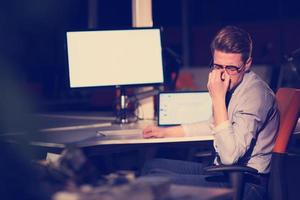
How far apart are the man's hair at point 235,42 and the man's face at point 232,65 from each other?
0.06 ft

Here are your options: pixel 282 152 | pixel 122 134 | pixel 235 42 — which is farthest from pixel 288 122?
pixel 122 134

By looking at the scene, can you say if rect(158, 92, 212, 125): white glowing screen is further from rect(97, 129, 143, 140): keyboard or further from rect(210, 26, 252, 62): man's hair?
rect(210, 26, 252, 62): man's hair

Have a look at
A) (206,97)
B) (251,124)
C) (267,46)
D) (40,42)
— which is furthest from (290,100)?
(267,46)

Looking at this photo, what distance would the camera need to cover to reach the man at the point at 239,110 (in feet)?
7.41

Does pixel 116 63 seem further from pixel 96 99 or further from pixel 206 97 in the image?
pixel 96 99

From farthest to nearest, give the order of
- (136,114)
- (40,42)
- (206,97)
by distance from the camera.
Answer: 1. (40,42)
2. (136,114)
3. (206,97)

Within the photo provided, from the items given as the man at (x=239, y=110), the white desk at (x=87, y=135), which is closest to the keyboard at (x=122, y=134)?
the white desk at (x=87, y=135)

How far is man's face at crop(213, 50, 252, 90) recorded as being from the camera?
2.42m

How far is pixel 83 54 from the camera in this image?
10.8ft

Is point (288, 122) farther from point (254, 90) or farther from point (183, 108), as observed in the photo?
point (183, 108)

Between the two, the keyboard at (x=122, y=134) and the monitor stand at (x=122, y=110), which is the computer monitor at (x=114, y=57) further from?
the keyboard at (x=122, y=134)

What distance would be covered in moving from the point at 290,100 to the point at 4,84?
114cm

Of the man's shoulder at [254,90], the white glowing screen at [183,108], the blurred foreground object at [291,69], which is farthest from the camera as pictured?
the blurred foreground object at [291,69]

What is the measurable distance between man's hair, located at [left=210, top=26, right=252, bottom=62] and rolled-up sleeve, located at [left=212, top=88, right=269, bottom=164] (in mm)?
211
